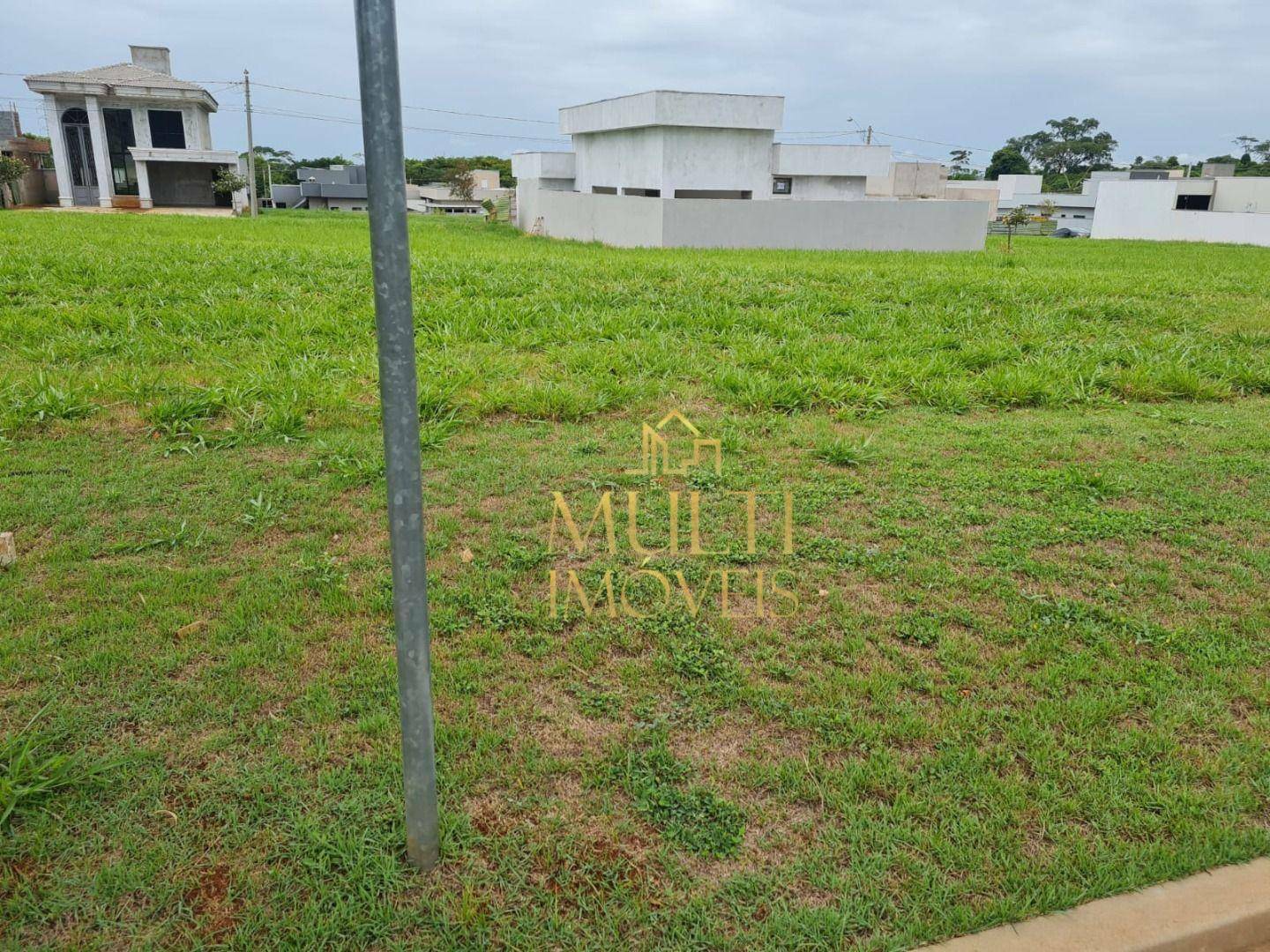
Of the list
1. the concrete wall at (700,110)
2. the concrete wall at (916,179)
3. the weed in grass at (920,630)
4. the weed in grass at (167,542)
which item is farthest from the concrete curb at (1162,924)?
the concrete wall at (916,179)

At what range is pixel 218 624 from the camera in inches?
131

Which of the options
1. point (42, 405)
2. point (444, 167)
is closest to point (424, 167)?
point (444, 167)

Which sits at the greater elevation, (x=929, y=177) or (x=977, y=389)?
(x=929, y=177)

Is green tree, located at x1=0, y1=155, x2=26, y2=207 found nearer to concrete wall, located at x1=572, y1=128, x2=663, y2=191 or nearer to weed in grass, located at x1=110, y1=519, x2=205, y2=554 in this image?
concrete wall, located at x1=572, y1=128, x2=663, y2=191

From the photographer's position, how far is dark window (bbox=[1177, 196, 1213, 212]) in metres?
44.6

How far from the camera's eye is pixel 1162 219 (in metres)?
39.8

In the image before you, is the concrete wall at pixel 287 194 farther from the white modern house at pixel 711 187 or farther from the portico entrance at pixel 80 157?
the white modern house at pixel 711 187

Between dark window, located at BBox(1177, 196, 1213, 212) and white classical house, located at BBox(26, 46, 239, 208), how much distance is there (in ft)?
143

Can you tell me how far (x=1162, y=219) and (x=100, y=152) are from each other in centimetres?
4280

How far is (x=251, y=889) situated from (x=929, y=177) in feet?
164

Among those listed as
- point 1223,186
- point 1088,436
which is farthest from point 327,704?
point 1223,186

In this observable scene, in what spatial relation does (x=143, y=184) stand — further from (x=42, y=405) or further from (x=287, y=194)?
(x=42, y=405)

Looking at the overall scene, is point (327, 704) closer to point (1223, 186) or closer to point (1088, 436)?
point (1088, 436)

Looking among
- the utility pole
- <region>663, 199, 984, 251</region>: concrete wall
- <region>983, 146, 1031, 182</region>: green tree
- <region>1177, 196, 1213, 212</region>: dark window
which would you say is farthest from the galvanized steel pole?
<region>983, 146, 1031, 182</region>: green tree
